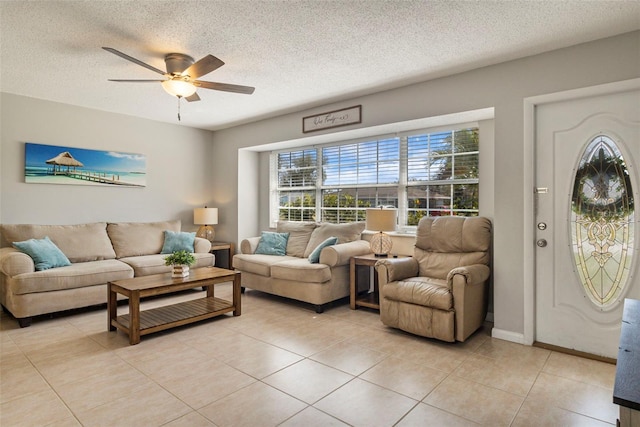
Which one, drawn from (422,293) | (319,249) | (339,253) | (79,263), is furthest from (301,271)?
(79,263)

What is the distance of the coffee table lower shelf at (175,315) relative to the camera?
3248 mm

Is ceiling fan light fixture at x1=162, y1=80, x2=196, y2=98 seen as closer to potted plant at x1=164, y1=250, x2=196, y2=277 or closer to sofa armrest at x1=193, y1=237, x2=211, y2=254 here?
potted plant at x1=164, y1=250, x2=196, y2=277

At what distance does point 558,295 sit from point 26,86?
5702 mm

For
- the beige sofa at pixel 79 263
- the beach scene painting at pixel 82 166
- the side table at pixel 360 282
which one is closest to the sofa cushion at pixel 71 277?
the beige sofa at pixel 79 263

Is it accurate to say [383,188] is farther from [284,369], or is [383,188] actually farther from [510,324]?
[284,369]

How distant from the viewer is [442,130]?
4113mm

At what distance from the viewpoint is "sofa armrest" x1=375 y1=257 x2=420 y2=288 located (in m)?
3.44

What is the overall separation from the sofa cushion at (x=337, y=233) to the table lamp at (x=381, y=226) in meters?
0.35

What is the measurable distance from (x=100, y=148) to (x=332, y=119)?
3193 mm

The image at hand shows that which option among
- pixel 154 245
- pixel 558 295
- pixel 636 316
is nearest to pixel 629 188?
pixel 558 295

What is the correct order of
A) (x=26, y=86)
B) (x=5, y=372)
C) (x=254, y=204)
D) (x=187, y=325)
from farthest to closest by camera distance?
(x=254, y=204) < (x=26, y=86) < (x=187, y=325) < (x=5, y=372)

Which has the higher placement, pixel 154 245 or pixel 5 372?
pixel 154 245

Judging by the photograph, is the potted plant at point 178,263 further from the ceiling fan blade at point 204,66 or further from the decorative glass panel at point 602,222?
the decorative glass panel at point 602,222

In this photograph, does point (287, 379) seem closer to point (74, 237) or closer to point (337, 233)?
point (337, 233)
